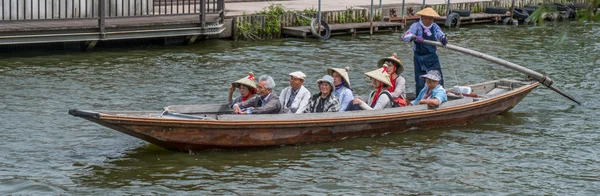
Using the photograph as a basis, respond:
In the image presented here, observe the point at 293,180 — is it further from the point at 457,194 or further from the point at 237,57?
the point at 237,57

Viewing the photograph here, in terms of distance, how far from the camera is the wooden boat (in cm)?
1117

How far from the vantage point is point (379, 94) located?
1322 cm

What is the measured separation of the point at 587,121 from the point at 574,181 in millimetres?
3905

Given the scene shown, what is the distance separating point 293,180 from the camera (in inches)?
445

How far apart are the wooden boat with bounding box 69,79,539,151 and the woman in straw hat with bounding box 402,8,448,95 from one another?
782 mm

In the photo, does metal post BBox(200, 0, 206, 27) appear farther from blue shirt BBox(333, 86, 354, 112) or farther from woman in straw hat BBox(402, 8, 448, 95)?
blue shirt BBox(333, 86, 354, 112)

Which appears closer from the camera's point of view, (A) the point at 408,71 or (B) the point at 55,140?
Answer: (B) the point at 55,140

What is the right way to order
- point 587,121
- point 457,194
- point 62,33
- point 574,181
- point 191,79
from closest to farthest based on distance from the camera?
1. point 457,194
2. point 574,181
3. point 587,121
4. point 191,79
5. point 62,33

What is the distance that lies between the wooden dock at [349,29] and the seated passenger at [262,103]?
39.8ft

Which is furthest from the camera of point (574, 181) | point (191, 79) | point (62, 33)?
point (62, 33)

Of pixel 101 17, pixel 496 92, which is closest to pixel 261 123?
pixel 496 92

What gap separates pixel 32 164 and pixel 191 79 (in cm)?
703

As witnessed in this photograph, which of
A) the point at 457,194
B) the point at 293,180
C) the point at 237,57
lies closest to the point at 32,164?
the point at 293,180

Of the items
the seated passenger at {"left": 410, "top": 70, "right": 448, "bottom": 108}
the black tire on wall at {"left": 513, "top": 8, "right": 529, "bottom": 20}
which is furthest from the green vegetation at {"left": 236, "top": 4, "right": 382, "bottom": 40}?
the seated passenger at {"left": 410, "top": 70, "right": 448, "bottom": 108}
